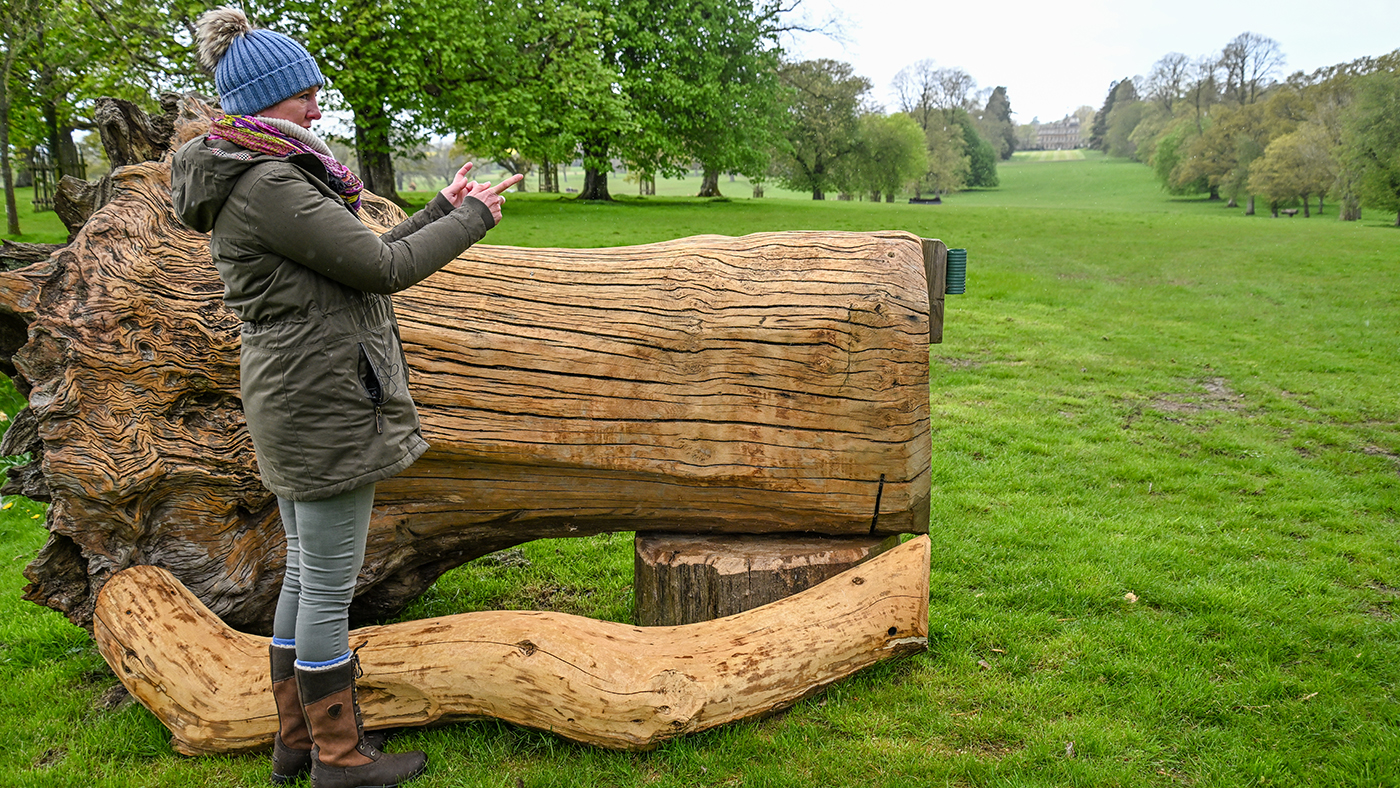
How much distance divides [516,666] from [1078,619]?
2.73 metres

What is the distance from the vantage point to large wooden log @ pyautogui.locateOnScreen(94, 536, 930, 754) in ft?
9.94

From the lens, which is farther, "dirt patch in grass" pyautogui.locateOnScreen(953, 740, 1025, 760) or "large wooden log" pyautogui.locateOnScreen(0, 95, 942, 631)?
"large wooden log" pyautogui.locateOnScreen(0, 95, 942, 631)

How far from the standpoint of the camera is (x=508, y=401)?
337cm

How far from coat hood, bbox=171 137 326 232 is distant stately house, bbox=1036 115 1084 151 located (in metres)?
155

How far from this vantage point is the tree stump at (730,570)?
3.50 metres

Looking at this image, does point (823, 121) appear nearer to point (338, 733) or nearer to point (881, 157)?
point (881, 157)

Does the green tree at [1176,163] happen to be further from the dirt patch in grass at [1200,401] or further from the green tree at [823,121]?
the dirt patch in grass at [1200,401]

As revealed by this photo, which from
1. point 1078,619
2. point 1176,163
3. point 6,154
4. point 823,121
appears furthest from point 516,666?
point 1176,163

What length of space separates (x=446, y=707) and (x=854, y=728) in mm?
1558

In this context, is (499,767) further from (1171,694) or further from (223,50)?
(1171,694)

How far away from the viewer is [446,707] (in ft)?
10.2

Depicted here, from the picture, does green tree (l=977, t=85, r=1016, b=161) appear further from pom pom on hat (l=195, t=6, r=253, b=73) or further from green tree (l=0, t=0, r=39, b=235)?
pom pom on hat (l=195, t=6, r=253, b=73)

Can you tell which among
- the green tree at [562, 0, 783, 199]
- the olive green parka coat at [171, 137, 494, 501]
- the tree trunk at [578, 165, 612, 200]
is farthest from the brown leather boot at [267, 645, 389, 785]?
the tree trunk at [578, 165, 612, 200]

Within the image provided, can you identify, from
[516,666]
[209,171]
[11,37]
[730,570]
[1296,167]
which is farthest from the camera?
[1296,167]
